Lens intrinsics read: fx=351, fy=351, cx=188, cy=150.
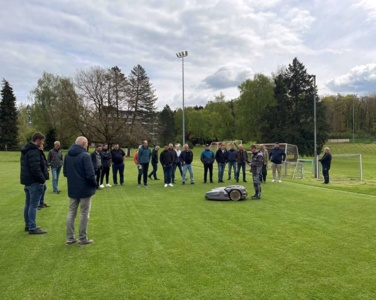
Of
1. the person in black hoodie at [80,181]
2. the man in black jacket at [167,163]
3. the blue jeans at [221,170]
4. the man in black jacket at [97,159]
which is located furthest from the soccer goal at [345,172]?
the person in black hoodie at [80,181]

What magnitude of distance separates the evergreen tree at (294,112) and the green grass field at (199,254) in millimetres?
41772

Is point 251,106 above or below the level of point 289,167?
above

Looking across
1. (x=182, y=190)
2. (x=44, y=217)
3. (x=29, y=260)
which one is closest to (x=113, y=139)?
(x=182, y=190)

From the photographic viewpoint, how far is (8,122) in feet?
207

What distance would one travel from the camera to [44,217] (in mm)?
9195

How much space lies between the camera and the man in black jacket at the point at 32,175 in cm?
725

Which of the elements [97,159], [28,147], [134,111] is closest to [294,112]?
[134,111]

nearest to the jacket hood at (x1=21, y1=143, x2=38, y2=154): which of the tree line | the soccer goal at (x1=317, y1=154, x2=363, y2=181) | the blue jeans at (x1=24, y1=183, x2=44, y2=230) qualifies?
the blue jeans at (x1=24, y1=183, x2=44, y2=230)

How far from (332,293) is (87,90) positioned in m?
49.8

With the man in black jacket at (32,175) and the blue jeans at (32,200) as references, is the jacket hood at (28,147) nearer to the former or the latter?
the man in black jacket at (32,175)

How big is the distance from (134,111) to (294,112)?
2518 cm

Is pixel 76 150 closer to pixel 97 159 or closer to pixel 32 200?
pixel 32 200

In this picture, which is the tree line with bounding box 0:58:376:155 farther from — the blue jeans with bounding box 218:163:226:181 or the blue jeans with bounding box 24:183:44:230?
the blue jeans with bounding box 24:183:44:230

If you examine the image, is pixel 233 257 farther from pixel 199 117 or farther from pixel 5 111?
pixel 199 117
